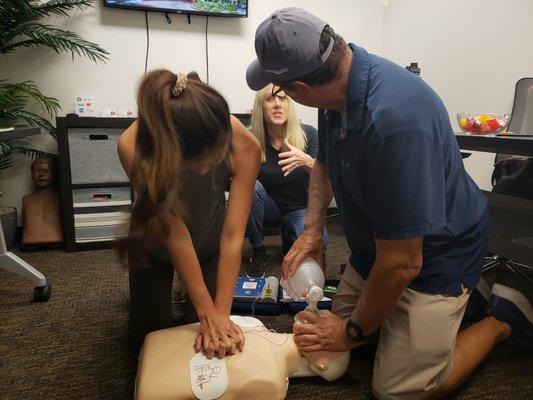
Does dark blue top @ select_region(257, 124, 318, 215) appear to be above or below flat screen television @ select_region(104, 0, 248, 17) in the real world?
below

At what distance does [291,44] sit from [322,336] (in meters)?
0.70

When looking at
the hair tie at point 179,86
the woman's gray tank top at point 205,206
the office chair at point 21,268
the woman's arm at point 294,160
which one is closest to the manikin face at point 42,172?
the office chair at point 21,268

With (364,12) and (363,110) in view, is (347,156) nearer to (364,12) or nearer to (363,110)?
(363,110)

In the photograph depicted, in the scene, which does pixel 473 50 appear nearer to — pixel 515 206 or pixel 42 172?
pixel 515 206

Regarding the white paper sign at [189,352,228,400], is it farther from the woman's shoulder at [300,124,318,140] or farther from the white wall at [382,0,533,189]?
the white wall at [382,0,533,189]

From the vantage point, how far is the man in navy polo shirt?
763 millimetres

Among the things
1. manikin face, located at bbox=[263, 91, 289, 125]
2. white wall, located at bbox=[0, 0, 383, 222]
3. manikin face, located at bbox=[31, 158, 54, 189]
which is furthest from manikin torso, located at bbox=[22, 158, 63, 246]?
manikin face, located at bbox=[263, 91, 289, 125]

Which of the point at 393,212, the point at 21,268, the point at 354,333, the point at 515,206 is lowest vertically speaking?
the point at 21,268

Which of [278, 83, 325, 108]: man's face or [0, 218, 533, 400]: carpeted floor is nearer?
[278, 83, 325, 108]: man's face

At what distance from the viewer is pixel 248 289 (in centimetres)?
150

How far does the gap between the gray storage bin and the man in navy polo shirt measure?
4.51 ft

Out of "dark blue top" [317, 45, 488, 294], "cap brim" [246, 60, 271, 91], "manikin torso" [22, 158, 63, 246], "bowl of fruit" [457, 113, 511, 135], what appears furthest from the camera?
"manikin torso" [22, 158, 63, 246]

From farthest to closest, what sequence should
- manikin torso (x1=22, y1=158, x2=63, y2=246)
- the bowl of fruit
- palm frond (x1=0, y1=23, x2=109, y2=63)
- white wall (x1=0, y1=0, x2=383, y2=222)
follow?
white wall (x1=0, y1=0, x2=383, y2=222) → manikin torso (x1=22, y1=158, x2=63, y2=246) → palm frond (x1=0, y1=23, x2=109, y2=63) → the bowl of fruit

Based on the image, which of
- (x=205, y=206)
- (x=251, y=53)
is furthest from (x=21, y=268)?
(x=251, y=53)
